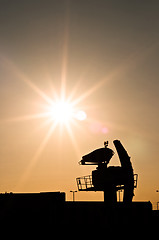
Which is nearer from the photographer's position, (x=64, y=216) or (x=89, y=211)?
(x=64, y=216)

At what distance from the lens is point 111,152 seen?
27828mm

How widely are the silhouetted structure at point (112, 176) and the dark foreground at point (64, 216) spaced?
57.7 inches

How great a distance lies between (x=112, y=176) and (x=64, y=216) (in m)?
6.24

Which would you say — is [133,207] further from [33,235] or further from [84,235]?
[33,235]

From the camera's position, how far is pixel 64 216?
72.0 ft

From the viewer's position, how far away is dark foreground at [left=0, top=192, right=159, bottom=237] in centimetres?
2027

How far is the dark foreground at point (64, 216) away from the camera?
66.5 ft

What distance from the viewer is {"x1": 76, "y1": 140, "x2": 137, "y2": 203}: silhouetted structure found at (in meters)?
26.4

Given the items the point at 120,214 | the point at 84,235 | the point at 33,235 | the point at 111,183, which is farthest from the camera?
the point at 111,183

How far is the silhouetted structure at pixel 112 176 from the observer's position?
26.4 meters

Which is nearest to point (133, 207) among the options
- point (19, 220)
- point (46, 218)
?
point (46, 218)

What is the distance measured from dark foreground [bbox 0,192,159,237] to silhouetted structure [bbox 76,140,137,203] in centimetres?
147

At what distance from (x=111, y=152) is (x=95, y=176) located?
100 inches

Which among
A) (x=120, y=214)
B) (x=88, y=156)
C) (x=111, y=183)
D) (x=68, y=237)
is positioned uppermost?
(x=88, y=156)
